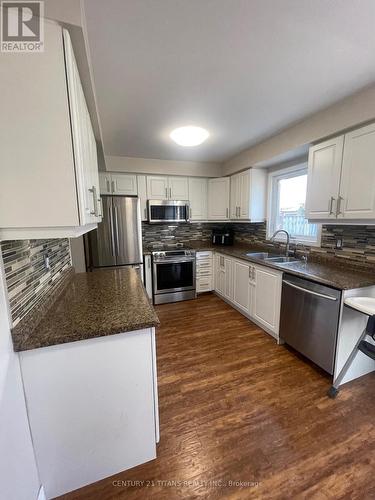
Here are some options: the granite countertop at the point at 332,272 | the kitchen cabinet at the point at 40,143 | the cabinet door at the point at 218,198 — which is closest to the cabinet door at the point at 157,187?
the cabinet door at the point at 218,198

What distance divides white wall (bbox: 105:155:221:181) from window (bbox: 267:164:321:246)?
1135 millimetres

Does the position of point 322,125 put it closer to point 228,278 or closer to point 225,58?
point 225,58

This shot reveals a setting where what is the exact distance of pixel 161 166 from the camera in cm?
361

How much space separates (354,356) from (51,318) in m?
2.18

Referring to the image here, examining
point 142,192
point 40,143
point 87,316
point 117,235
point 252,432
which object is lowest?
point 252,432

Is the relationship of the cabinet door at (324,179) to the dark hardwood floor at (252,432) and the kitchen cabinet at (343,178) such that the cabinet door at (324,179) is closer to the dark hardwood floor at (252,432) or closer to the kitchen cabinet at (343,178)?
the kitchen cabinet at (343,178)

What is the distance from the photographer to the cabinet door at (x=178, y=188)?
3.73 m

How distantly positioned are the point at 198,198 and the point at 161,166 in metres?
0.87

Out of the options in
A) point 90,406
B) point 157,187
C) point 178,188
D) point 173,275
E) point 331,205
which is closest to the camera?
point 90,406

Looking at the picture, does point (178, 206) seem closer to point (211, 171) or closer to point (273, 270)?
point (211, 171)

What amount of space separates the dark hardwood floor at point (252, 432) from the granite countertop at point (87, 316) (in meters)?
0.89

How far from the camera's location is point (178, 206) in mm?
3709

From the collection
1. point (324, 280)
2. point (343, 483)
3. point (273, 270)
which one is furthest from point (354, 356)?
point (273, 270)

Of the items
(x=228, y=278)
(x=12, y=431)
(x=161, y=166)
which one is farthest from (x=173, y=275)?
(x=12, y=431)
